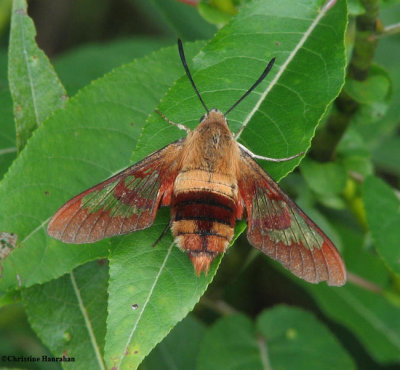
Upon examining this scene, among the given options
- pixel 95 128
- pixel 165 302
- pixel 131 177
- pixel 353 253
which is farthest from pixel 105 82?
pixel 353 253

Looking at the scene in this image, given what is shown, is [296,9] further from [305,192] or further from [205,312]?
[205,312]

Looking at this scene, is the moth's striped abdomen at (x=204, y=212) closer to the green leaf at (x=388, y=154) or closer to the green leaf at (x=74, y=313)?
the green leaf at (x=74, y=313)

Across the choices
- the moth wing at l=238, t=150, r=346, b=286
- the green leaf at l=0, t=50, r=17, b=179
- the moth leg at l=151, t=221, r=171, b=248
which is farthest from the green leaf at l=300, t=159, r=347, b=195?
the green leaf at l=0, t=50, r=17, b=179

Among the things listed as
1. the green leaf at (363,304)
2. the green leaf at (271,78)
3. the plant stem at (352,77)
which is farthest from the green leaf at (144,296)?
the green leaf at (363,304)

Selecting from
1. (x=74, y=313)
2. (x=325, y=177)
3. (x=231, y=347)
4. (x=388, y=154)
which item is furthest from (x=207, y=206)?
(x=388, y=154)

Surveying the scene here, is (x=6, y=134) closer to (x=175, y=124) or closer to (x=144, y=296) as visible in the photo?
(x=175, y=124)

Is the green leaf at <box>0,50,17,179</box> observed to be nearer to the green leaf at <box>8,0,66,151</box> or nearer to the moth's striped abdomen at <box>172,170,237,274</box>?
the green leaf at <box>8,0,66,151</box>
